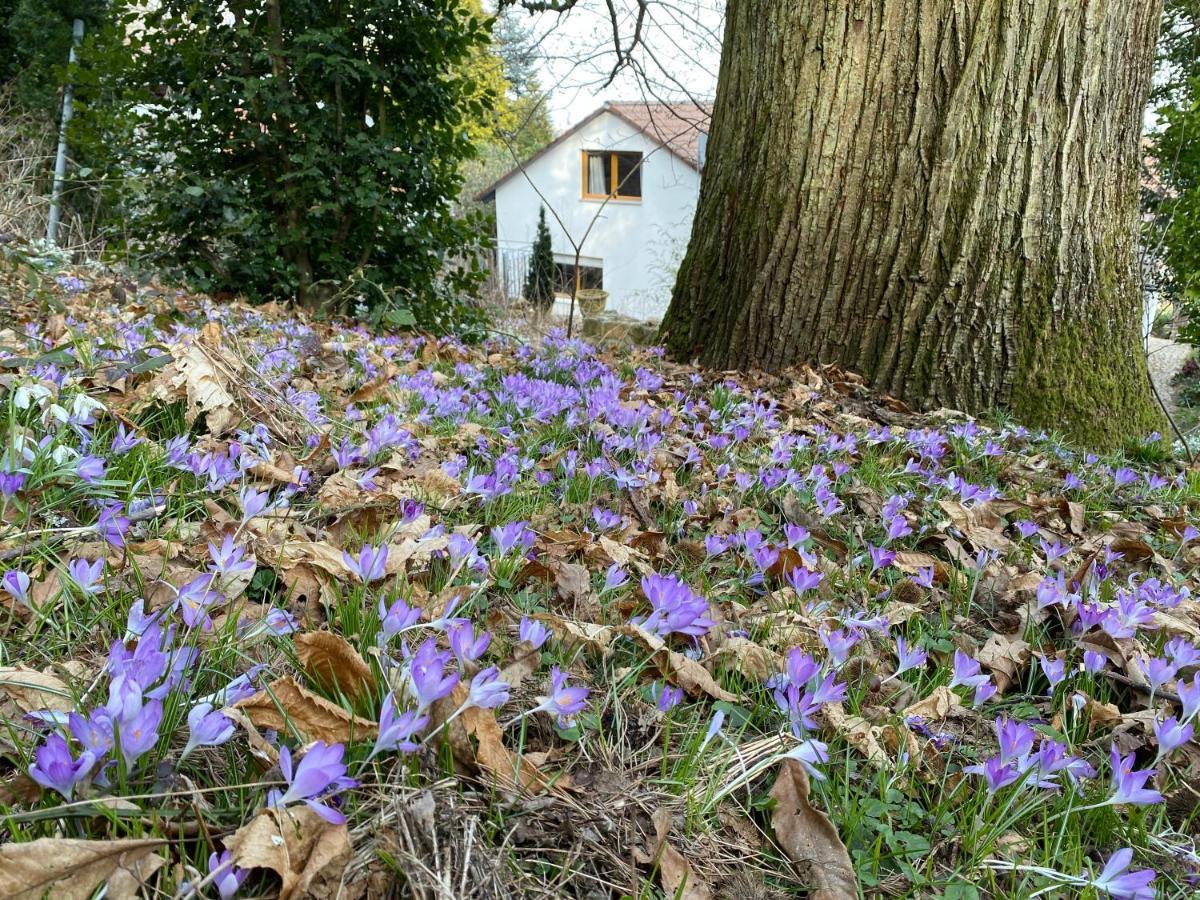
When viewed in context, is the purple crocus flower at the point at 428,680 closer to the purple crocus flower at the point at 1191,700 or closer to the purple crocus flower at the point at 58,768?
the purple crocus flower at the point at 58,768

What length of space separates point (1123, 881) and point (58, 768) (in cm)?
113

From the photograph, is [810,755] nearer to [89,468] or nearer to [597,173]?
[89,468]

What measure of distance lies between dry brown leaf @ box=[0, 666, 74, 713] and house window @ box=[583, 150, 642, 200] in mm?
29638

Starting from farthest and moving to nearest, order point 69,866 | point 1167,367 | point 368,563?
point 1167,367, point 368,563, point 69,866

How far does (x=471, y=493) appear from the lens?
1.94 metres

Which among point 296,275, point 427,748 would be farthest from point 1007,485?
point 296,275

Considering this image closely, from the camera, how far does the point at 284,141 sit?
5.50 m

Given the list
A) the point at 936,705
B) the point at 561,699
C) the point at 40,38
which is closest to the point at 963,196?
the point at 936,705

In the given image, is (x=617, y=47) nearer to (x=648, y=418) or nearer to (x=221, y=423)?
(x=648, y=418)

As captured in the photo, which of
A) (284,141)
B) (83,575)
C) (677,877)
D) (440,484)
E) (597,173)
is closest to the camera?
(677,877)

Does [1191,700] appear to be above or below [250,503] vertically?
below

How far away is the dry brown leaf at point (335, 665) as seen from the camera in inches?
39.3

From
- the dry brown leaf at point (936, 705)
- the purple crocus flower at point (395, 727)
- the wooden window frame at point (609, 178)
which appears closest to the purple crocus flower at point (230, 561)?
the purple crocus flower at point (395, 727)

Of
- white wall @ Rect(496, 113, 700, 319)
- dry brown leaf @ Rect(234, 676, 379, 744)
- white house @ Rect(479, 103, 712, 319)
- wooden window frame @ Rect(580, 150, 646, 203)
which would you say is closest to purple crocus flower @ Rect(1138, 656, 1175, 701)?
dry brown leaf @ Rect(234, 676, 379, 744)
